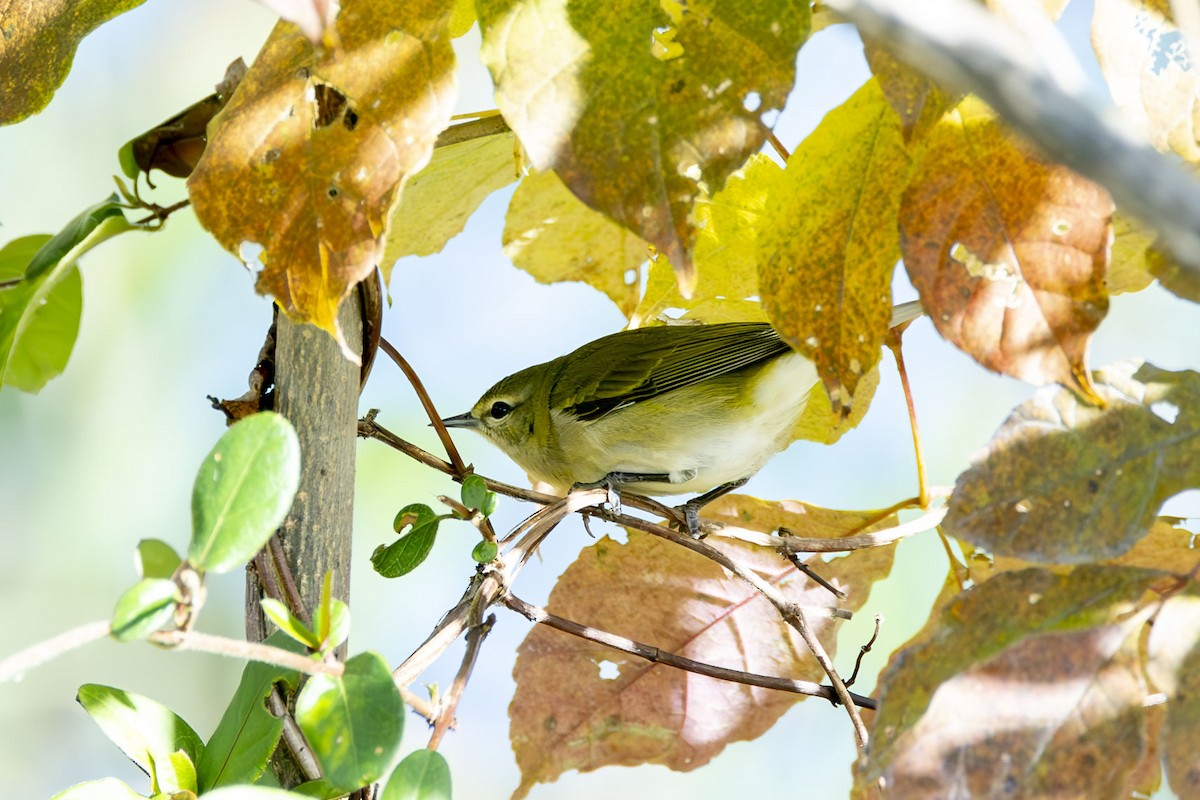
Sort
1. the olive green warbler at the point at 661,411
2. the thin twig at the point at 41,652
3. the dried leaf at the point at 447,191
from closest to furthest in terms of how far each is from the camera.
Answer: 1. the thin twig at the point at 41,652
2. the dried leaf at the point at 447,191
3. the olive green warbler at the point at 661,411

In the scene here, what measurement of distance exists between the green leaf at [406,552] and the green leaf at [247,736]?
23 centimetres

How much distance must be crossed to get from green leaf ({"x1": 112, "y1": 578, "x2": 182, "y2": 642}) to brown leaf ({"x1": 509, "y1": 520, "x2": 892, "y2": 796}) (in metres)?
0.78

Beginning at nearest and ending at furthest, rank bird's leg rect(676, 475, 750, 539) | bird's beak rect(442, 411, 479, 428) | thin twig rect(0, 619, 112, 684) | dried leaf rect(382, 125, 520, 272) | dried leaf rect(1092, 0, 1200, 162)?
1. thin twig rect(0, 619, 112, 684)
2. dried leaf rect(1092, 0, 1200, 162)
3. dried leaf rect(382, 125, 520, 272)
4. bird's leg rect(676, 475, 750, 539)
5. bird's beak rect(442, 411, 479, 428)

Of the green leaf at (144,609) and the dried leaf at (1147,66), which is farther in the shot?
the dried leaf at (1147,66)

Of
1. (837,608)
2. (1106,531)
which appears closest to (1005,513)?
(1106,531)

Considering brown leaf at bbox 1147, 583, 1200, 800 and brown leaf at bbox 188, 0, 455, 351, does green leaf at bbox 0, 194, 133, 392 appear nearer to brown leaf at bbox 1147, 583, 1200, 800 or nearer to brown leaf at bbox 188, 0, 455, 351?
brown leaf at bbox 188, 0, 455, 351

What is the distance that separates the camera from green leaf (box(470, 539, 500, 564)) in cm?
111

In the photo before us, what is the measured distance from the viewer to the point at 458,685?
40.8 inches

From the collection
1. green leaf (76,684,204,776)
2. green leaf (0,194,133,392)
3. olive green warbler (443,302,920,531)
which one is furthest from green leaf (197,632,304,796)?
olive green warbler (443,302,920,531)

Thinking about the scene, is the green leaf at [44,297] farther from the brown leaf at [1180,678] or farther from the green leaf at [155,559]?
the brown leaf at [1180,678]

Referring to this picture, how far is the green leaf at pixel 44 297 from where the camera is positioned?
1.15 metres

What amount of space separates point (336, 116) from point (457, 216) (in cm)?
61

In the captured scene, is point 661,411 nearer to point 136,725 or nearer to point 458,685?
point 458,685

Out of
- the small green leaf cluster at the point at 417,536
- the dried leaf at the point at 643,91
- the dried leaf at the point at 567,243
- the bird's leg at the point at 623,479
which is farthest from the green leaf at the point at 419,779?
the bird's leg at the point at 623,479
